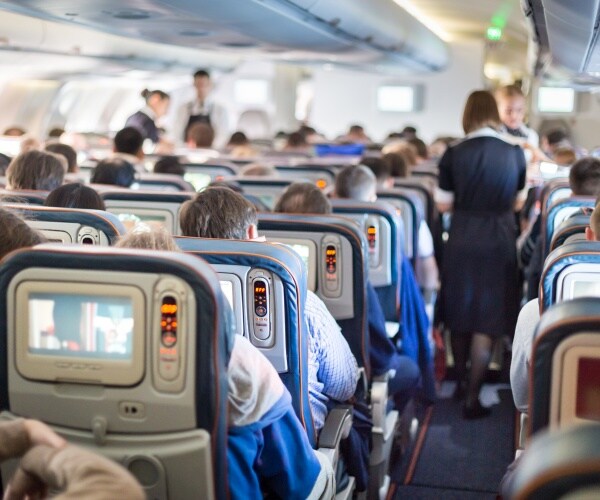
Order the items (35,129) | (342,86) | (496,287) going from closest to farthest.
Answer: (496,287)
(35,129)
(342,86)

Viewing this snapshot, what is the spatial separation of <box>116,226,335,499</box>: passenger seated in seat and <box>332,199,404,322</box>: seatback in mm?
2208

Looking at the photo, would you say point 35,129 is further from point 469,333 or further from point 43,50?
point 469,333

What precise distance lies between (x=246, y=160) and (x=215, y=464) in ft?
26.2

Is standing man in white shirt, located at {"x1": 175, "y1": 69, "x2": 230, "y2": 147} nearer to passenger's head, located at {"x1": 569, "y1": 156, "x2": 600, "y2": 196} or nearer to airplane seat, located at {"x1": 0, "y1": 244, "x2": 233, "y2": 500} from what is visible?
passenger's head, located at {"x1": 569, "y1": 156, "x2": 600, "y2": 196}

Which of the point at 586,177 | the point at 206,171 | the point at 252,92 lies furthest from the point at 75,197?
the point at 252,92

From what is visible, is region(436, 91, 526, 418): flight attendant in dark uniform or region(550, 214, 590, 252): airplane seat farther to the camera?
region(436, 91, 526, 418): flight attendant in dark uniform

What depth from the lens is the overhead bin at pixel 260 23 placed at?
746 centimetres

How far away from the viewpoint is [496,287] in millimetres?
6309

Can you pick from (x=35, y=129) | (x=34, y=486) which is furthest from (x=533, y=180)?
(x=35, y=129)

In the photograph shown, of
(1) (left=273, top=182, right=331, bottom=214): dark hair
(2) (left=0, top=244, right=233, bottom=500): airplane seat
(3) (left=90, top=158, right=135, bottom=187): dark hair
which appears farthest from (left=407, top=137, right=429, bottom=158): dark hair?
(2) (left=0, top=244, right=233, bottom=500): airplane seat

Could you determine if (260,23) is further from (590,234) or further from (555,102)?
(555,102)

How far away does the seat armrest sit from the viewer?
3412 millimetres

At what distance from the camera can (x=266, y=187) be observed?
22.2 feet

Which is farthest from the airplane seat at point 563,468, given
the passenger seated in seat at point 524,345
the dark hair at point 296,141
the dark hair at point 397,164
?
the dark hair at point 296,141
